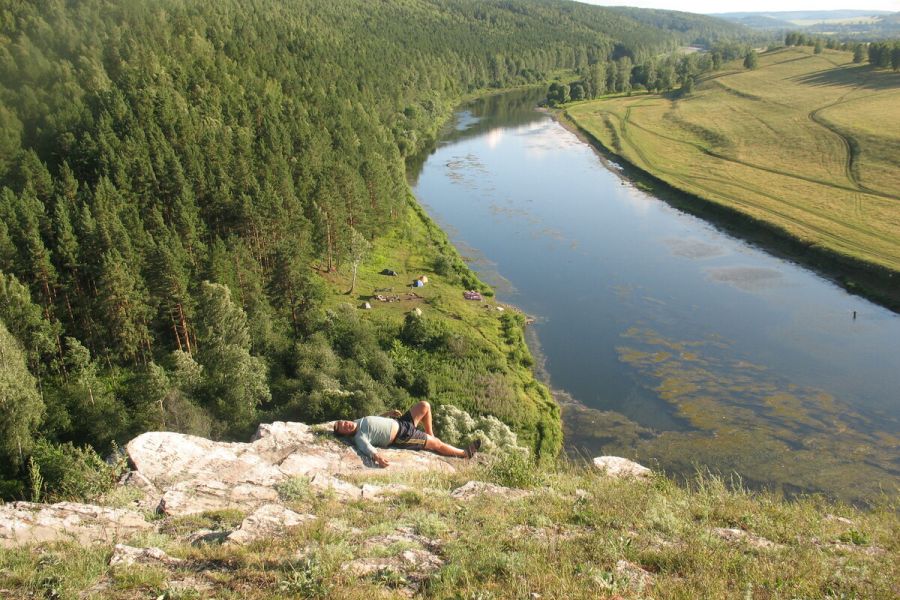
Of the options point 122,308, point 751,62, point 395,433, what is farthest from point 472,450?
point 751,62

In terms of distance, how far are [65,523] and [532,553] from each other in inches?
334

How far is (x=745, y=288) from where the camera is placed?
56.4 m

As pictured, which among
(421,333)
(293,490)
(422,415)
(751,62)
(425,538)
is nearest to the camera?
(425,538)

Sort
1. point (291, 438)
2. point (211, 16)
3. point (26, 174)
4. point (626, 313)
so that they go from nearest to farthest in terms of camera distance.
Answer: point (291, 438) < point (26, 174) < point (626, 313) < point (211, 16)

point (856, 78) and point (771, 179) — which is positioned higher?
point (856, 78)

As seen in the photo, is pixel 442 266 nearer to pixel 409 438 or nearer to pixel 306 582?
pixel 409 438

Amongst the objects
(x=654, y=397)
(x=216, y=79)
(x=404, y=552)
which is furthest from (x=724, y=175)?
(x=404, y=552)

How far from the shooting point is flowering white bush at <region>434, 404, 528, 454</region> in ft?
94.4

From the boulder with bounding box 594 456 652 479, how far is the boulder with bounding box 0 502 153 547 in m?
10.7

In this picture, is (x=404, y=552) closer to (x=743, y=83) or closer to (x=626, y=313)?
(x=626, y=313)

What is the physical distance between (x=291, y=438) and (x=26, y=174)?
4209 cm

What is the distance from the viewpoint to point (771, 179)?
279 ft

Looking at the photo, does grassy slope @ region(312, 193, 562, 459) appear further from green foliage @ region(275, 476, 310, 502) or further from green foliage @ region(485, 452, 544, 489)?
green foliage @ region(275, 476, 310, 502)

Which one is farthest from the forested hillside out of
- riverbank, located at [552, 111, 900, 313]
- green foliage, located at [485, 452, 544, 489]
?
riverbank, located at [552, 111, 900, 313]
